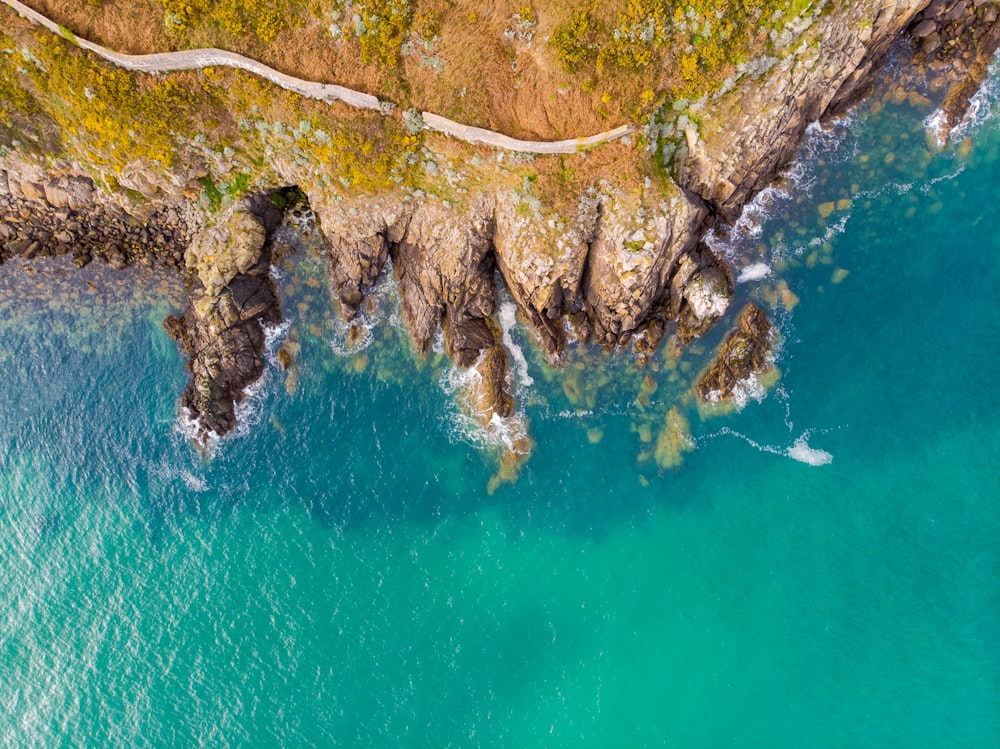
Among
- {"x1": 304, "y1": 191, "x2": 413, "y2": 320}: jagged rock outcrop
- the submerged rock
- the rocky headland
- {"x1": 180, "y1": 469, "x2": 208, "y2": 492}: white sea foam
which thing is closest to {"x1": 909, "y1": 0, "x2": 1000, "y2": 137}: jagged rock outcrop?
the rocky headland

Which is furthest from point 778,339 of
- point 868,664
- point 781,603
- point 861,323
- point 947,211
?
point 868,664

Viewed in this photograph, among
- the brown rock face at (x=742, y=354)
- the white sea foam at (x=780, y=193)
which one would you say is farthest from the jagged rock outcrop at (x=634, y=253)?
the brown rock face at (x=742, y=354)

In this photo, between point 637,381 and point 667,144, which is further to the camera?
point 637,381

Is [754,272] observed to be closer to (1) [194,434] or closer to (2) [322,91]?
(2) [322,91]

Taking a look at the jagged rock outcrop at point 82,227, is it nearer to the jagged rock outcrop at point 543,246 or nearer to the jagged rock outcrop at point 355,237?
the jagged rock outcrop at point 355,237

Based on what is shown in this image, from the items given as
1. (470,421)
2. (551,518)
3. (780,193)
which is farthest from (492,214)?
(551,518)

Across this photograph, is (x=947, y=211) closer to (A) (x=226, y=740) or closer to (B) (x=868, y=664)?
(B) (x=868, y=664)

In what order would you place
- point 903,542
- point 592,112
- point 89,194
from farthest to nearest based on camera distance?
point 89,194 → point 903,542 → point 592,112
